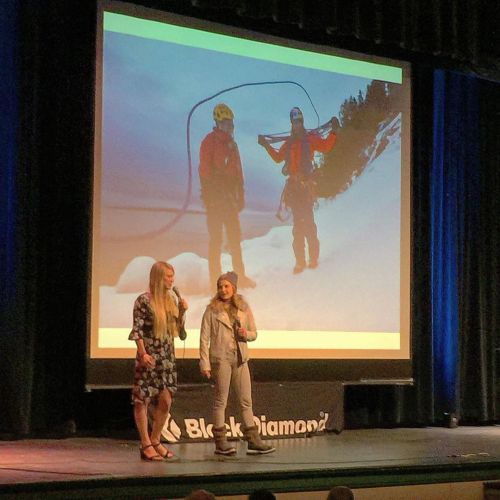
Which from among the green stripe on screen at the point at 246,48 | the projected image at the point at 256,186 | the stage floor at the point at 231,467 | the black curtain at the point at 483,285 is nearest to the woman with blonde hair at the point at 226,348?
the stage floor at the point at 231,467

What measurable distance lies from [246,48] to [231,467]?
332 centimetres

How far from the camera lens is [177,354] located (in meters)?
6.54

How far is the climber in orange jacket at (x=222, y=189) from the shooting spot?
6.73 m

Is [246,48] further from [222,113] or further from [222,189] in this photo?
[222,189]

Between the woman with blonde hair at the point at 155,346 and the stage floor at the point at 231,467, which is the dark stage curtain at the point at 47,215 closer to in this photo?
the stage floor at the point at 231,467

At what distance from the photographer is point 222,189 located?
22.3 ft

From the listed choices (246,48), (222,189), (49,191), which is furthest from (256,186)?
(49,191)

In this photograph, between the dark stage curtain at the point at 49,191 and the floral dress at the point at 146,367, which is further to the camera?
the dark stage curtain at the point at 49,191

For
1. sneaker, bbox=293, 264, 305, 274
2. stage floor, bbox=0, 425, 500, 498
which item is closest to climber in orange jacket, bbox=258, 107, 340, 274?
sneaker, bbox=293, 264, 305, 274

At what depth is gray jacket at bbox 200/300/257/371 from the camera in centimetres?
542

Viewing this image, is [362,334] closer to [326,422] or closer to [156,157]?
[326,422]

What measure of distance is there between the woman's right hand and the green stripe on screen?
247cm

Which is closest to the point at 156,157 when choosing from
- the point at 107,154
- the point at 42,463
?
the point at 107,154

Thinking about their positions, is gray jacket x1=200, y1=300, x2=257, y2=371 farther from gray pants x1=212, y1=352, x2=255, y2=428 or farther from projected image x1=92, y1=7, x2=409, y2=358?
projected image x1=92, y1=7, x2=409, y2=358
